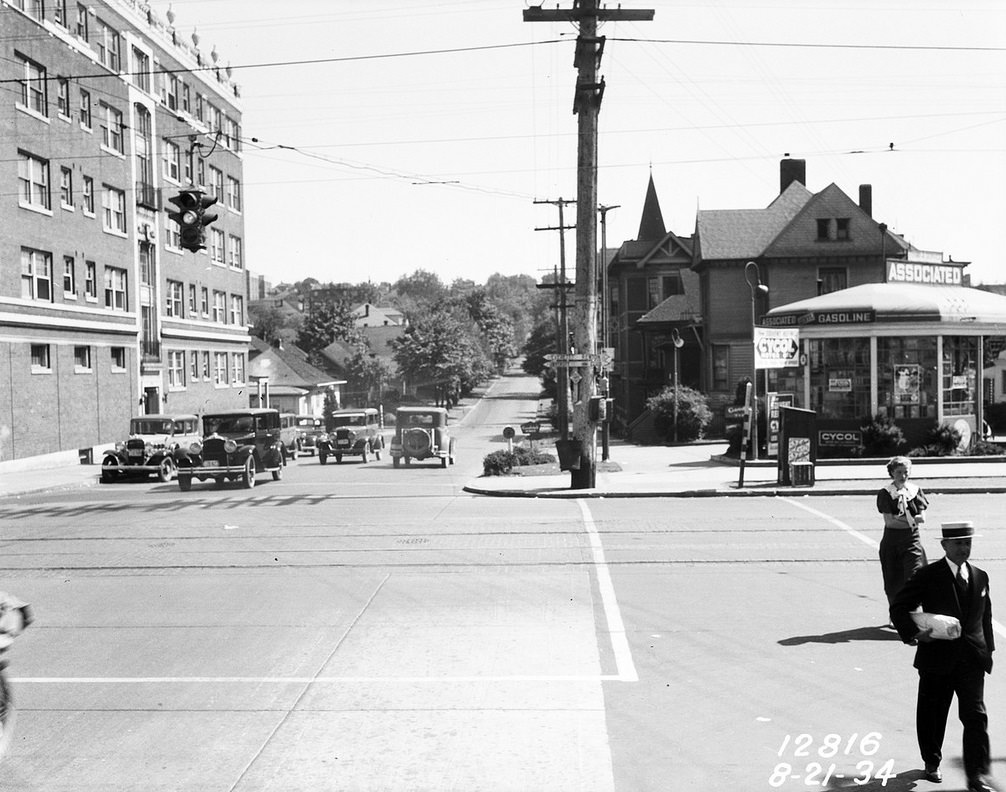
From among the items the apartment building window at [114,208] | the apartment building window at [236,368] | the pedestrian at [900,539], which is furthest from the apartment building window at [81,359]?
the pedestrian at [900,539]

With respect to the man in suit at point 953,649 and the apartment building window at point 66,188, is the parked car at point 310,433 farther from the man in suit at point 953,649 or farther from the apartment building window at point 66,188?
the man in suit at point 953,649

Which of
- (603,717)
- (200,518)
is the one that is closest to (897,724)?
(603,717)

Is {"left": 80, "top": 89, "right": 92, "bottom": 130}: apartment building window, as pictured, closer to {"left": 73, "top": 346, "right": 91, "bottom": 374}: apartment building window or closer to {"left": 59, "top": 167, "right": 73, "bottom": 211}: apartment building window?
{"left": 59, "top": 167, "right": 73, "bottom": 211}: apartment building window

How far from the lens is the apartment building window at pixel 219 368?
60.3 m

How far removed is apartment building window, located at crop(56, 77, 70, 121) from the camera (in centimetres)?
4153

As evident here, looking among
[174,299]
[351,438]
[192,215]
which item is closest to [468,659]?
[192,215]

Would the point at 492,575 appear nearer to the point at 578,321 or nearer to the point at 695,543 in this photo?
the point at 695,543

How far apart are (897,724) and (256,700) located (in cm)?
487

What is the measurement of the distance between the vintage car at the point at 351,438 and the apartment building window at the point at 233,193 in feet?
80.2

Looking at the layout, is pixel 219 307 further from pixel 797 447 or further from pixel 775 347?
pixel 797 447

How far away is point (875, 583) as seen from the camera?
12.6 m

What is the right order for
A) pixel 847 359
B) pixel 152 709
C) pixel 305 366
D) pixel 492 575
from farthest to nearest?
pixel 305 366 → pixel 847 359 → pixel 492 575 → pixel 152 709
